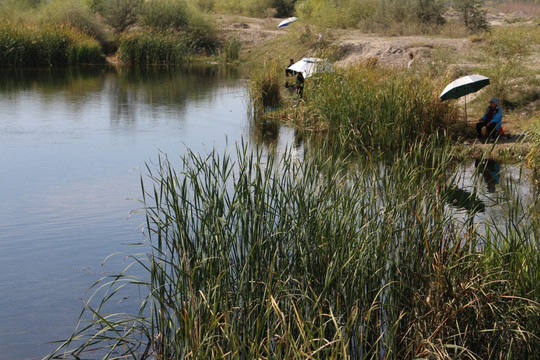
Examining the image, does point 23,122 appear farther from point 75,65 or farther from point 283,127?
point 75,65

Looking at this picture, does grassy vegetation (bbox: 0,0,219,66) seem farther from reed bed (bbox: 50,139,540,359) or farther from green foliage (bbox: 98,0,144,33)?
reed bed (bbox: 50,139,540,359)

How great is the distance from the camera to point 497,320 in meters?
4.70

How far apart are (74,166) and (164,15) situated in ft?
86.4

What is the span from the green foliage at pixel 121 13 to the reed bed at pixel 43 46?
19.7 ft

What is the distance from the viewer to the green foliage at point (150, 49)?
107 feet

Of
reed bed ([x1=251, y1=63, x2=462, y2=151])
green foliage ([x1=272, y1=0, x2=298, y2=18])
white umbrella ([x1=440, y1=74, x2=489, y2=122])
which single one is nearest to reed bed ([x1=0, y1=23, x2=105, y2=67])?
reed bed ([x1=251, y1=63, x2=462, y2=151])

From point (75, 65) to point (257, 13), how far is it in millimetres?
19390

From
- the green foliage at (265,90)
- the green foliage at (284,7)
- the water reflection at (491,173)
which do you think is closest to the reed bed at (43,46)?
the green foliage at (265,90)

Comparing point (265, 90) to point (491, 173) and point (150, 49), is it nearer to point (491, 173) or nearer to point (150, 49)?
point (491, 173)

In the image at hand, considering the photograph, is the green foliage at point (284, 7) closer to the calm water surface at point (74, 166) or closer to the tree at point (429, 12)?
the tree at point (429, 12)

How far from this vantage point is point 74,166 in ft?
41.1

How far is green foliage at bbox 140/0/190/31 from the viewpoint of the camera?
122ft

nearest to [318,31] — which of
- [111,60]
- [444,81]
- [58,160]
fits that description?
[111,60]

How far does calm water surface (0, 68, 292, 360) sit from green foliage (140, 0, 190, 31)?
11036 millimetres
